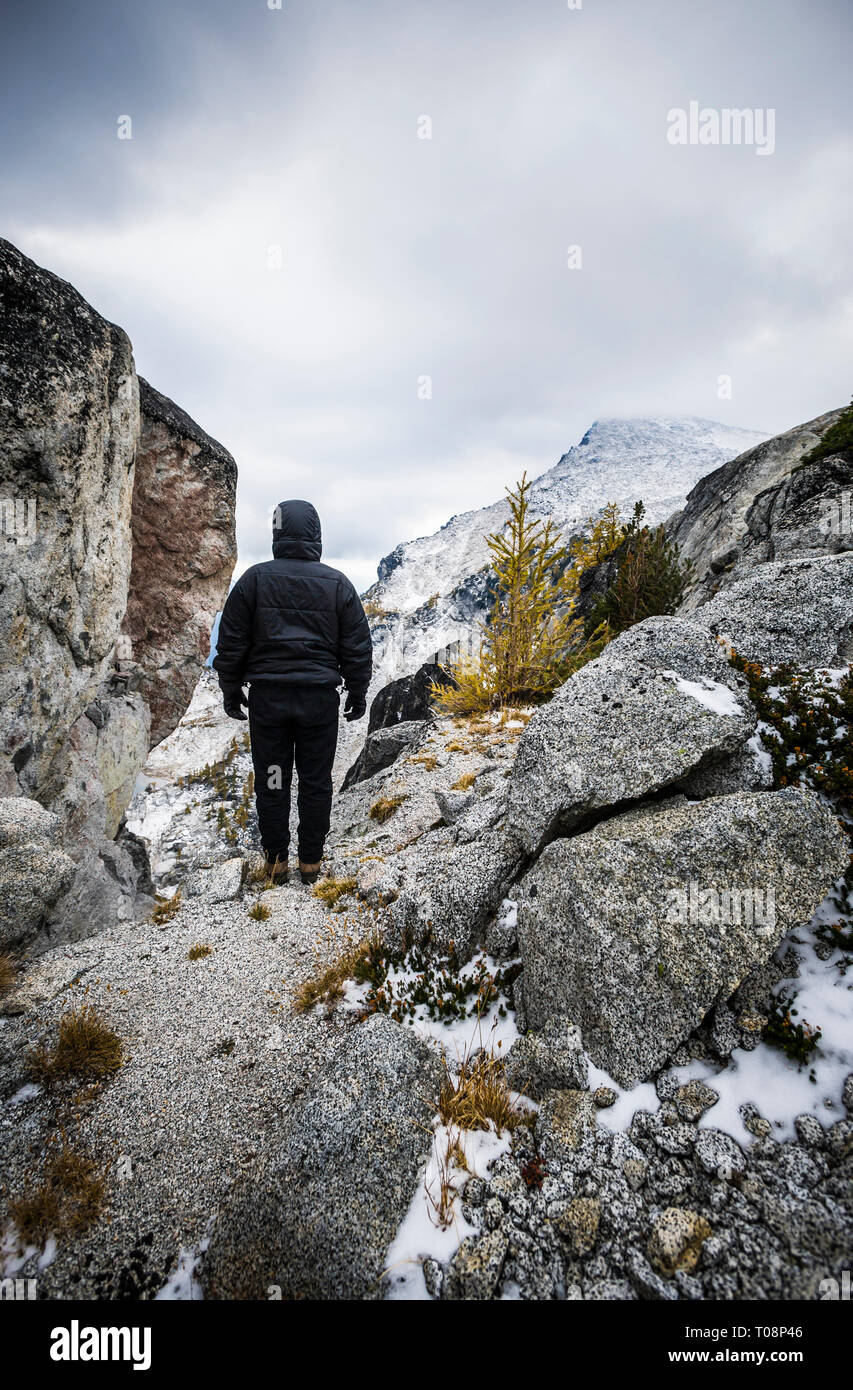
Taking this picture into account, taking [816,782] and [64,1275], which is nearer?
[64,1275]

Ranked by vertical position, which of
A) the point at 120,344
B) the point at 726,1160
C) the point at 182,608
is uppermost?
the point at 120,344

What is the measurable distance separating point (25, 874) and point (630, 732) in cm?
582

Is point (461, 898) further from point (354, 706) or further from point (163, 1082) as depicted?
point (354, 706)

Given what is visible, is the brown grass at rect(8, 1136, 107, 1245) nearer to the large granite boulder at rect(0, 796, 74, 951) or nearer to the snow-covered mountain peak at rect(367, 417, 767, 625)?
the large granite boulder at rect(0, 796, 74, 951)

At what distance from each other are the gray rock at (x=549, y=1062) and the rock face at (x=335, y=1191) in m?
0.51

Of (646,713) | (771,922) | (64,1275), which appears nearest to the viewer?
(64,1275)

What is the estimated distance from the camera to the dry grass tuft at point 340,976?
12.7 feet

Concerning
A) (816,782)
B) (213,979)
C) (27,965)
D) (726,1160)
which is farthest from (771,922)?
(27,965)

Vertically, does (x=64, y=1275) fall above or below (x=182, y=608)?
below

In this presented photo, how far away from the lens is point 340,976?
405cm

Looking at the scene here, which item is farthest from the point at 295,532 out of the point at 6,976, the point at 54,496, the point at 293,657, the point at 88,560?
the point at 6,976

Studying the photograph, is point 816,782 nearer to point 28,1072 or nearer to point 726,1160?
point 726,1160
